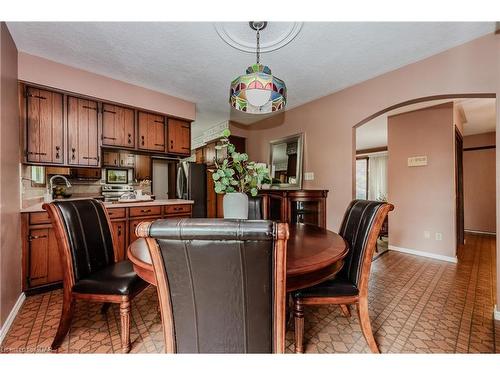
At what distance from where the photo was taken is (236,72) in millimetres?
2770

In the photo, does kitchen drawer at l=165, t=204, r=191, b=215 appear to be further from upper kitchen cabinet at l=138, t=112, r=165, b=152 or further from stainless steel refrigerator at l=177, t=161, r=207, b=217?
stainless steel refrigerator at l=177, t=161, r=207, b=217

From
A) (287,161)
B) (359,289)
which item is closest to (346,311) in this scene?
(359,289)

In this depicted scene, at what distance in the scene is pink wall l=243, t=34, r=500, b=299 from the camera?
204cm

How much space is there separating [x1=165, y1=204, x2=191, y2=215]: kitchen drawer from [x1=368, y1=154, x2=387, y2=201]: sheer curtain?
6.80 meters

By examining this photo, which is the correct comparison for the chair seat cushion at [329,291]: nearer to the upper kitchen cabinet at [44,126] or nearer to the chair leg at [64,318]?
the chair leg at [64,318]

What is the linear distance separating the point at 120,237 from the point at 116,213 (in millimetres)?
304

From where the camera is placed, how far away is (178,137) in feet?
11.9

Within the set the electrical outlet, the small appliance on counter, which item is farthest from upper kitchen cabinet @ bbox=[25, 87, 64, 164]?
the electrical outlet

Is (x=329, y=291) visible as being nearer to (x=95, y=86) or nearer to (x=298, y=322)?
(x=298, y=322)

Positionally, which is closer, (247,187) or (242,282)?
(242,282)
